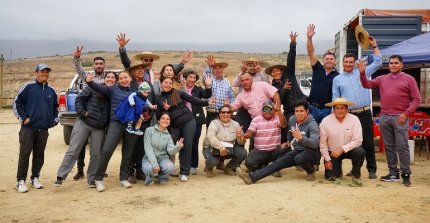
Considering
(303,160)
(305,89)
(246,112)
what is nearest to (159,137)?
(246,112)

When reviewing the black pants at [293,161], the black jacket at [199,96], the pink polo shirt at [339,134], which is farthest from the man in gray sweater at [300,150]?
the black jacket at [199,96]

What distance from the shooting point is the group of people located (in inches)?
242

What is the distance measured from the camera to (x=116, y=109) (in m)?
6.11

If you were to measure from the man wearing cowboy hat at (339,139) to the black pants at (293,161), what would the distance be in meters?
0.15

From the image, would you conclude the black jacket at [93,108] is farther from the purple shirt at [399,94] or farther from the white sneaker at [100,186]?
the purple shirt at [399,94]

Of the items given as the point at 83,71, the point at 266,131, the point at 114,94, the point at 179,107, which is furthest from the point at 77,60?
the point at 266,131

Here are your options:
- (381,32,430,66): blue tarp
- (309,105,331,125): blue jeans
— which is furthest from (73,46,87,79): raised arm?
(381,32,430,66): blue tarp

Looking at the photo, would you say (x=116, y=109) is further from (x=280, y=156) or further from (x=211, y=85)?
(x=280, y=156)

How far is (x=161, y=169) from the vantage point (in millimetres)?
6438

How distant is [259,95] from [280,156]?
0.99 m

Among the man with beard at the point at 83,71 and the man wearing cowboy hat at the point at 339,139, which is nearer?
the man wearing cowboy hat at the point at 339,139

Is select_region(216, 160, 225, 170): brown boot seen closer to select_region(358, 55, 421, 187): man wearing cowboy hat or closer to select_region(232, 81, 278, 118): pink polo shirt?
select_region(232, 81, 278, 118): pink polo shirt

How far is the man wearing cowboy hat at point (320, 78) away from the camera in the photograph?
22.0 feet

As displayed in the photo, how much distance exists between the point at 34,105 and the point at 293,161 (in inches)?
144
